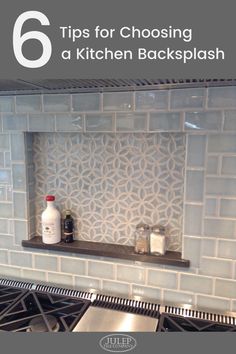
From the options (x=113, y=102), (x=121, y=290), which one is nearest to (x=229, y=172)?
(x=113, y=102)

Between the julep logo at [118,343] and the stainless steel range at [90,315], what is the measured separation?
0.09 meters

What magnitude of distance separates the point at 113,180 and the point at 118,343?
498 millimetres

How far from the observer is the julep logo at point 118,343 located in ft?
2.22

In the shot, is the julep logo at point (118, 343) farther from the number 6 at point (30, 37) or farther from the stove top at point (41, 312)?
the number 6 at point (30, 37)

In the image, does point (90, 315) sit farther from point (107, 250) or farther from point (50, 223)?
point (50, 223)

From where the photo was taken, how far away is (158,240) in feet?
3.12

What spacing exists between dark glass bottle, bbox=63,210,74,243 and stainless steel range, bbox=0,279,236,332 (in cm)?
18

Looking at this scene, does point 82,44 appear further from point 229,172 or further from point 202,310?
point 202,310

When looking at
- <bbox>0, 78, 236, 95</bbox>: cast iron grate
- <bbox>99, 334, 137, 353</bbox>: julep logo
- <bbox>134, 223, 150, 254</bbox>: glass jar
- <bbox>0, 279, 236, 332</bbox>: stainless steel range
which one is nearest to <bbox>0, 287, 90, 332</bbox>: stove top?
<bbox>0, 279, 236, 332</bbox>: stainless steel range

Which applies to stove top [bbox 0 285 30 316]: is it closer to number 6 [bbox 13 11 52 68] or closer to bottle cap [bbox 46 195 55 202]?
bottle cap [bbox 46 195 55 202]

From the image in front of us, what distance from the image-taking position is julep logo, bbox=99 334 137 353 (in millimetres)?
→ 677

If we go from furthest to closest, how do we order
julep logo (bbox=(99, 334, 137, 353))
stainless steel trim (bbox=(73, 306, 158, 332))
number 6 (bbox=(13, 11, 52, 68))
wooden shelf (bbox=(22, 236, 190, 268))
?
wooden shelf (bbox=(22, 236, 190, 268)) < stainless steel trim (bbox=(73, 306, 158, 332)) < julep logo (bbox=(99, 334, 137, 353)) < number 6 (bbox=(13, 11, 52, 68))

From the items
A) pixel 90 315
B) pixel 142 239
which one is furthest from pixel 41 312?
pixel 142 239

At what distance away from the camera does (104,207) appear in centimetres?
103
